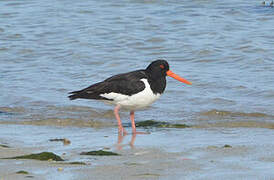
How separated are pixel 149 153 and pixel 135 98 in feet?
5.76

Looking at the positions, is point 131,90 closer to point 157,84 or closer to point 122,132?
point 157,84

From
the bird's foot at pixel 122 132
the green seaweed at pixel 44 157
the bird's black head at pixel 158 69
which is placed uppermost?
the bird's black head at pixel 158 69

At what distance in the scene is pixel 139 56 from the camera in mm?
12453

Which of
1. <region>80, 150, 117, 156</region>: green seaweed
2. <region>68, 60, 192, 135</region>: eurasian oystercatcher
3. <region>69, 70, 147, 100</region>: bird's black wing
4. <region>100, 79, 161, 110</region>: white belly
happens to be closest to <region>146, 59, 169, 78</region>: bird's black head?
<region>68, 60, 192, 135</region>: eurasian oystercatcher

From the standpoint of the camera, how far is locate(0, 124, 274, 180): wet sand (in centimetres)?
504

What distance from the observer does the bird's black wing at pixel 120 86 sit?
7.61m

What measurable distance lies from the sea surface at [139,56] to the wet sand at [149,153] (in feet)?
2.63

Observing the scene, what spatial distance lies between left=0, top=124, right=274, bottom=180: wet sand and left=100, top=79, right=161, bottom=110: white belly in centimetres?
37

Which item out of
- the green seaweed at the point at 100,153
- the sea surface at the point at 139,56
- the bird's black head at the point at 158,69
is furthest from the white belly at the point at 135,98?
the green seaweed at the point at 100,153

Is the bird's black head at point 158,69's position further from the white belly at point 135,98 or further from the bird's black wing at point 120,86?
the white belly at point 135,98

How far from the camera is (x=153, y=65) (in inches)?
313

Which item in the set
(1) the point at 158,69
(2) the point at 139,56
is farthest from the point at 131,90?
(2) the point at 139,56

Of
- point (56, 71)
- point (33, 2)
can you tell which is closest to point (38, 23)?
point (33, 2)

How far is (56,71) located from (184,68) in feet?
7.94
